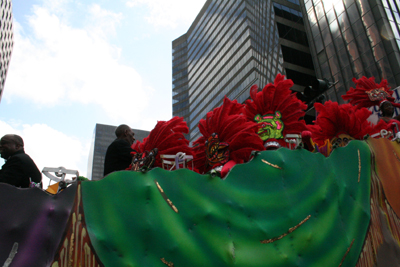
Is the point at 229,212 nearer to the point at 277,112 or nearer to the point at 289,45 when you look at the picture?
the point at 277,112

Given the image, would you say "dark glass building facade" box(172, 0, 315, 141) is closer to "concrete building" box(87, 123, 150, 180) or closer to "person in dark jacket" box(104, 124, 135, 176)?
"person in dark jacket" box(104, 124, 135, 176)

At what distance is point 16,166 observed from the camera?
2.16 metres

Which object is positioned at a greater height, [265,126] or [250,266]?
[265,126]

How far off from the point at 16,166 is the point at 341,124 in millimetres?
3454

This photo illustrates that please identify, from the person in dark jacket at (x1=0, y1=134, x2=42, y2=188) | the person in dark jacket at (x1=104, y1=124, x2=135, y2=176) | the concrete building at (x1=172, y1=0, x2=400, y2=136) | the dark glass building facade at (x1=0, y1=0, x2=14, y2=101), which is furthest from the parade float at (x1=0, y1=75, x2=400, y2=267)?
the dark glass building facade at (x1=0, y1=0, x2=14, y2=101)

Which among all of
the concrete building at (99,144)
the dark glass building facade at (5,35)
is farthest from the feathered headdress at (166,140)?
the concrete building at (99,144)

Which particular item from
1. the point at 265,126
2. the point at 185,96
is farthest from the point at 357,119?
the point at 185,96

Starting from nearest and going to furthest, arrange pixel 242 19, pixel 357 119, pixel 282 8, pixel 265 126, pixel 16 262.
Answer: pixel 16 262, pixel 265 126, pixel 357 119, pixel 282 8, pixel 242 19

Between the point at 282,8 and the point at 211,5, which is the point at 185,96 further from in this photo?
the point at 282,8

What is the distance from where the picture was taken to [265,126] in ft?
10.6

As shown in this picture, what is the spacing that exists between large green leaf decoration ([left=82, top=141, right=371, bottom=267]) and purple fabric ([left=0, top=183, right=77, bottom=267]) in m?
0.15

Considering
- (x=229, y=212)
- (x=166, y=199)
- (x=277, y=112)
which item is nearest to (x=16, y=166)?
(x=166, y=199)

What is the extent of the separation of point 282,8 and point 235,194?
99.5ft

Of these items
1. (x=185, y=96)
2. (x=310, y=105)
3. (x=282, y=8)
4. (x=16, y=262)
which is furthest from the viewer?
(x=185, y=96)
